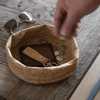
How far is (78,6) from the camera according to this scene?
234 millimetres

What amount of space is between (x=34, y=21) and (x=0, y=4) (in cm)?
29

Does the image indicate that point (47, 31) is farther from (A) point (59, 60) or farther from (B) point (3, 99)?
(B) point (3, 99)

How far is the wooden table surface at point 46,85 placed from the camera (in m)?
0.49

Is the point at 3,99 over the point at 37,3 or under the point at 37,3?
under

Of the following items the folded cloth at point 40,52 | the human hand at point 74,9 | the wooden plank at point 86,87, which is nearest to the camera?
the human hand at point 74,9

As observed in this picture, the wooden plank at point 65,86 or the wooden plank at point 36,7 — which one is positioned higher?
the wooden plank at point 36,7

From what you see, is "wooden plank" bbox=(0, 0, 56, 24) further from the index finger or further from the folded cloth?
the index finger

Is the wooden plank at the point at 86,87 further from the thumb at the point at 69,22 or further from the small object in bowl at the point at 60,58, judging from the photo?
the thumb at the point at 69,22

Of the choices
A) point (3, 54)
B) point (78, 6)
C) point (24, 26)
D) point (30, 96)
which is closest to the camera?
point (78, 6)

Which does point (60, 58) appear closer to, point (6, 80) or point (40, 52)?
point (40, 52)

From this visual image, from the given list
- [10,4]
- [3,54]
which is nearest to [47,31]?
[3,54]

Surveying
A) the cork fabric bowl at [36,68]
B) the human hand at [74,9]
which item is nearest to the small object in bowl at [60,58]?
the cork fabric bowl at [36,68]

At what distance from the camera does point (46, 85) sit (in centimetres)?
51

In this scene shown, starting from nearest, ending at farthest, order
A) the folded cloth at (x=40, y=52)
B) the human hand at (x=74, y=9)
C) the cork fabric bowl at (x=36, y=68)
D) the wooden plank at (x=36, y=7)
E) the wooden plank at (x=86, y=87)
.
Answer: the human hand at (x=74, y=9) → the cork fabric bowl at (x=36, y=68) → the folded cloth at (x=40, y=52) → the wooden plank at (x=36, y=7) → the wooden plank at (x=86, y=87)
